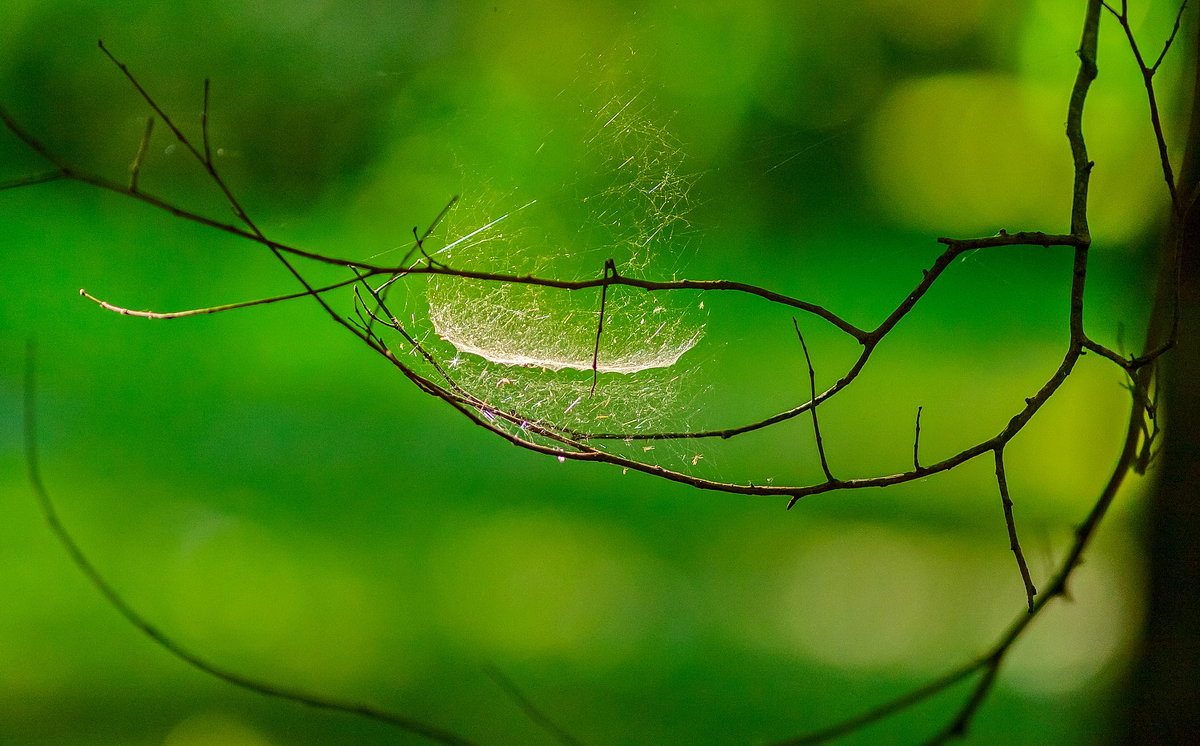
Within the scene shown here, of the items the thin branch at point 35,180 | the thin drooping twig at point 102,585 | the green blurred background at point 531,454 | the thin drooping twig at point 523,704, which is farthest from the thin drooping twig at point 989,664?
the thin branch at point 35,180

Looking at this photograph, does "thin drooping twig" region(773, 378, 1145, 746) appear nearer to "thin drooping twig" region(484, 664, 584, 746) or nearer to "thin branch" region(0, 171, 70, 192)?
"thin drooping twig" region(484, 664, 584, 746)

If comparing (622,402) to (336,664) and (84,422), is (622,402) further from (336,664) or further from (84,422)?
(84,422)

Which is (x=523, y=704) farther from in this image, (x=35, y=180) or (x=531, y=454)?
(x=35, y=180)

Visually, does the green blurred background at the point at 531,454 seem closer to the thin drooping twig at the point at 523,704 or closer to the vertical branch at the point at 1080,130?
A: the thin drooping twig at the point at 523,704

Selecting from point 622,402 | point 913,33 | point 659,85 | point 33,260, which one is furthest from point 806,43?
point 33,260

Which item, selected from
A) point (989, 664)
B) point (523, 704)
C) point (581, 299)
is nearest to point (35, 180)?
point (581, 299)

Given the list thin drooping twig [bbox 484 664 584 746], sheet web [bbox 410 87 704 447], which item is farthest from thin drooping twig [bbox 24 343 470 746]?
sheet web [bbox 410 87 704 447]
